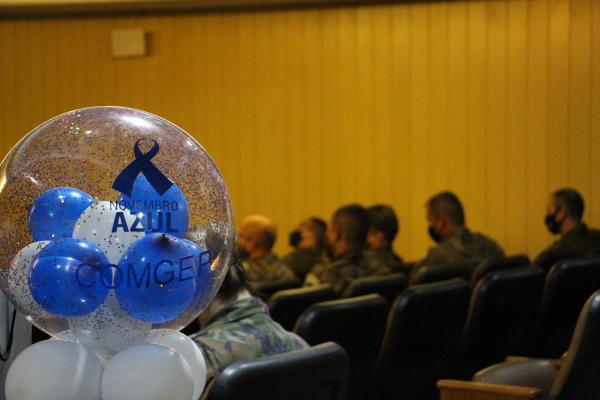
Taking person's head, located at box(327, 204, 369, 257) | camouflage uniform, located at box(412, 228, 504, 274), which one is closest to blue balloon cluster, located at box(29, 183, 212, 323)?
person's head, located at box(327, 204, 369, 257)

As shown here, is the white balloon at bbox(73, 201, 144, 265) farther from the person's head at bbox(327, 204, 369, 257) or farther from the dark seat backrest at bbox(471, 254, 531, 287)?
the person's head at bbox(327, 204, 369, 257)

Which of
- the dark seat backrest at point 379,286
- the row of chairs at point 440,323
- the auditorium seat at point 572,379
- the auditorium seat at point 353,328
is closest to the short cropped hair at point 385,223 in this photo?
the dark seat backrest at point 379,286

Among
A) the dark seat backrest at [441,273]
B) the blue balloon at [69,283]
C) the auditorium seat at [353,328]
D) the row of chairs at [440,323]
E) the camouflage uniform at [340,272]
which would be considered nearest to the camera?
the blue balloon at [69,283]

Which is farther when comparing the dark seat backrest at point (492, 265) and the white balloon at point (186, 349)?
the dark seat backrest at point (492, 265)

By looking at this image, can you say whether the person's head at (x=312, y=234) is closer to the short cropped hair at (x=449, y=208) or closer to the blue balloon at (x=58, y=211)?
the short cropped hair at (x=449, y=208)

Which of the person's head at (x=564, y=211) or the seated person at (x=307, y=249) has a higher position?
the person's head at (x=564, y=211)

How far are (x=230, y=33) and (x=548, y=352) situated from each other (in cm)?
467

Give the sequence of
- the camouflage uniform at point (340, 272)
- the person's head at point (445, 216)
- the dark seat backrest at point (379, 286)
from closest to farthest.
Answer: the dark seat backrest at point (379, 286) → the camouflage uniform at point (340, 272) → the person's head at point (445, 216)

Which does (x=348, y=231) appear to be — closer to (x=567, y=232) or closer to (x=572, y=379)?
(x=567, y=232)

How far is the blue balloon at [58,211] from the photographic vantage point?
164cm

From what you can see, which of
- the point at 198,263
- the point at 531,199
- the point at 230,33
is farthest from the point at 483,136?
the point at 198,263

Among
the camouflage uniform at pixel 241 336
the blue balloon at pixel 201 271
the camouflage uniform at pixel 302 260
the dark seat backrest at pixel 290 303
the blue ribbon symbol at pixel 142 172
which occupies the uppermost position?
the blue ribbon symbol at pixel 142 172

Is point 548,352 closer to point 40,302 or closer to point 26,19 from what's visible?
point 40,302

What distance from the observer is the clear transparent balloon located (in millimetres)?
1611
